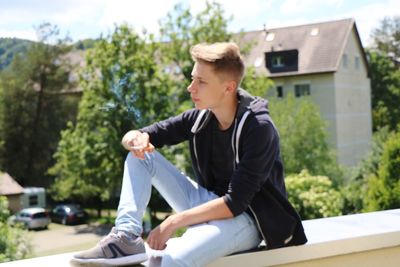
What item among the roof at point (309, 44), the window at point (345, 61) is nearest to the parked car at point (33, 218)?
the roof at point (309, 44)

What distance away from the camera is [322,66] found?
1062 inches

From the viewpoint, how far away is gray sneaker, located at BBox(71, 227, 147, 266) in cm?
194

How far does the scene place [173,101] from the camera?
21.2 m

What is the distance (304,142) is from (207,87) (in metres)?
17.4

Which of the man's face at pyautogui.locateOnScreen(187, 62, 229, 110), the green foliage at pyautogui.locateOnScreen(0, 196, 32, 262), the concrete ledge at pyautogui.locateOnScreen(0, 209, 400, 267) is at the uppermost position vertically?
the man's face at pyautogui.locateOnScreen(187, 62, 229, 110)

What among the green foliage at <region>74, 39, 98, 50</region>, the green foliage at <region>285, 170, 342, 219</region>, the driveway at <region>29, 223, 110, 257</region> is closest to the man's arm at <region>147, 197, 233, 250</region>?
the green foliage at <region>285, 170, 342, 219</region>

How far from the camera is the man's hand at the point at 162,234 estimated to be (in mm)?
1992

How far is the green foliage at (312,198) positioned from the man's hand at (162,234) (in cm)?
1153

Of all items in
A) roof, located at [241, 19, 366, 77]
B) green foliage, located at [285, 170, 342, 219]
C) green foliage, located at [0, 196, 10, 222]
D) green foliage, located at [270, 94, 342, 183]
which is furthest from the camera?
roof, located at [241, 19, 366, 77]

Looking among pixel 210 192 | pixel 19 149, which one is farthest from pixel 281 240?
pixel 19 149

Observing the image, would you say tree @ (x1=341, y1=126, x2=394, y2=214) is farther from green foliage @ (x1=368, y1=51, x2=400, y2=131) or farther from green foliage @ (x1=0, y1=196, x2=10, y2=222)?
green foliage @ (x1=368, y1=51, x2=400, y2=131)

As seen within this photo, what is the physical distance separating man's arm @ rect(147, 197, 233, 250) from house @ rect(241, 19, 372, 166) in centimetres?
2459

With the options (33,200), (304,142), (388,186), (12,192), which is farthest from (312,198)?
(33,200)

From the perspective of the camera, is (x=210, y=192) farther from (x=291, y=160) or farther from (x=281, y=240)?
(x=291, y=160)
